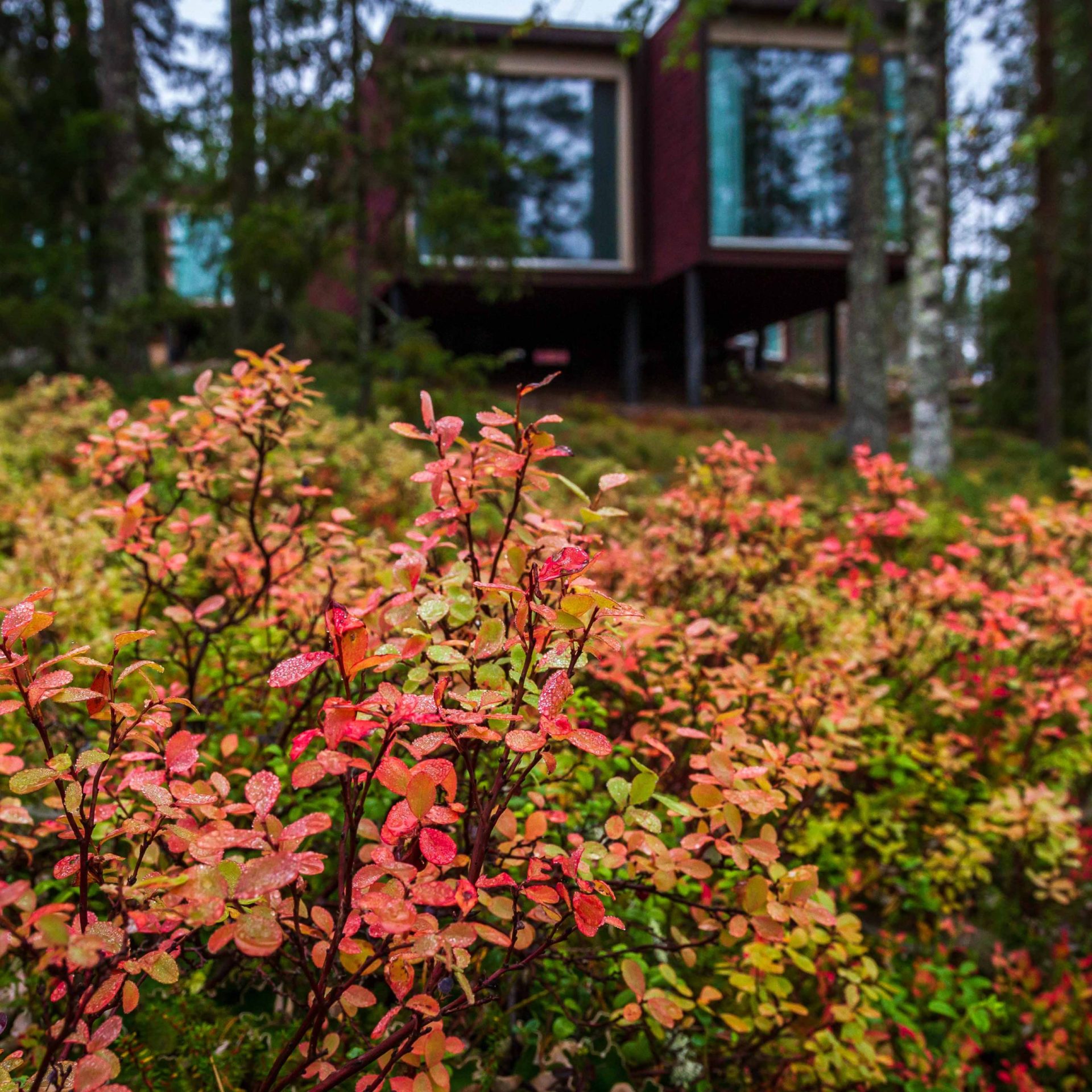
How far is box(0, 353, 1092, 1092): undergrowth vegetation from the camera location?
1.24 meters

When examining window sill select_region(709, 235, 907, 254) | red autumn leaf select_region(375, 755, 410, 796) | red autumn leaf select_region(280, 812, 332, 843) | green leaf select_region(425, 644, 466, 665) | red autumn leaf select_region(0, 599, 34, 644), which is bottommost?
red autumn leaf select_region(280, 812, 332, 843)

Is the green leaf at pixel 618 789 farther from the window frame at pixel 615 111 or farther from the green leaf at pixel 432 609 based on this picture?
the window frame at pixel 615 111

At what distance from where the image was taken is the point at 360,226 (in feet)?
32.0

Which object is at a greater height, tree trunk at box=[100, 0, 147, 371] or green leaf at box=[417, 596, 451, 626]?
tree trunk at box=[100, 0, 147, 371]

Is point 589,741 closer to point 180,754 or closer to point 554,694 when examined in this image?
point 554,694

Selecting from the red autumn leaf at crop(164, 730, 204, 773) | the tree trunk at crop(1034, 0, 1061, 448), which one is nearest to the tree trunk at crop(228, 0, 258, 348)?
the red autumn leaf at crop(164, 730, 204, 773)

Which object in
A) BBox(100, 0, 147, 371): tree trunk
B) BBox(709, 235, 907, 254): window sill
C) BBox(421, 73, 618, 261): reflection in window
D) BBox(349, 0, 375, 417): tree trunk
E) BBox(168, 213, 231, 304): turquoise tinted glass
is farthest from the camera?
BBox(421, 73, 618, 261): reflection in window

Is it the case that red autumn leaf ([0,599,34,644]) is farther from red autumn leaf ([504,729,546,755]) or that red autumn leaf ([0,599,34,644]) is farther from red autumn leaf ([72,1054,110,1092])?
red autumn leaf ([504,729,546,755])

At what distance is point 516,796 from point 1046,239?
17.5 metres

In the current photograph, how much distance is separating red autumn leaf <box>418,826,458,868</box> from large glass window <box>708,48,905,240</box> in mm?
17258

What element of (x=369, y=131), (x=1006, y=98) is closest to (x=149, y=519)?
(x=369, y=131)

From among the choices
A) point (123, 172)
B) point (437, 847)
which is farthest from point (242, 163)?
point (437, 847)

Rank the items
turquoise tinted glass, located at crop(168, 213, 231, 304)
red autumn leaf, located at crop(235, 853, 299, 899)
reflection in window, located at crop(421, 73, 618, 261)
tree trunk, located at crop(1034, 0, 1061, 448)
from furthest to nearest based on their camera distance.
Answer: reflection in window, located at crop(421, 73, 618, 261), tree trunk, located at crop(1034, 0, 1061, 448), turquoise tinted glass, located at crop(168, 213, 231, 304), red autumn leaf, located at crop(235, 853, 299, 899)

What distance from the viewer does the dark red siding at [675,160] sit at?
16.5 m
